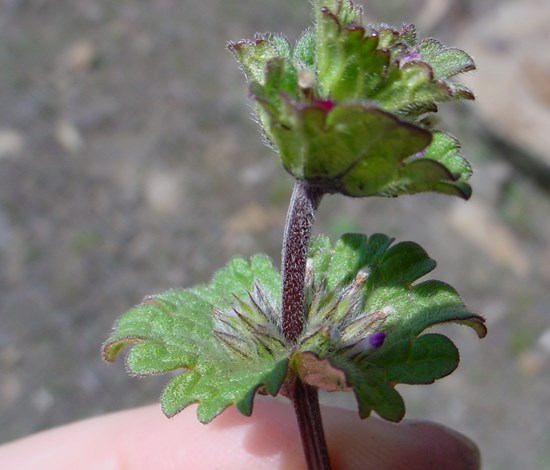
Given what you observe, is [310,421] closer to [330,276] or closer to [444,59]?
[330,276]

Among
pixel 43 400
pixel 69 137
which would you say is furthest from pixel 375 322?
pixel 69 137

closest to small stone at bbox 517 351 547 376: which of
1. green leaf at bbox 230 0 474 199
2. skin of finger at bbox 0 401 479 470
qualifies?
skin of finger at bbox 0 401 479 470

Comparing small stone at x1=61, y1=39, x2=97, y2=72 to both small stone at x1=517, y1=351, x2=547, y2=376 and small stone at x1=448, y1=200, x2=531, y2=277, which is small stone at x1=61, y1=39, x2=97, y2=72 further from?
small stone at x1=517, y1=351, x2=547, y2=376

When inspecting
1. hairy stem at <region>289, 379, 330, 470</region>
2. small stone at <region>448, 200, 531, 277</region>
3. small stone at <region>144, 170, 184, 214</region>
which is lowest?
hairy stem at <region>289, 379, 330, 470</region>

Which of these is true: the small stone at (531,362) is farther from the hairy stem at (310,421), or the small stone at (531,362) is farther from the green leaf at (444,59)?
the green leaf at (444,59)

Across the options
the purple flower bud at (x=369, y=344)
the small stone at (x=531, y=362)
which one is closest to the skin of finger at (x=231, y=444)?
the purple flower bud at (x=369, y=344)

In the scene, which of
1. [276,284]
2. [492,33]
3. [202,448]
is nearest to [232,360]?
[276,284]
